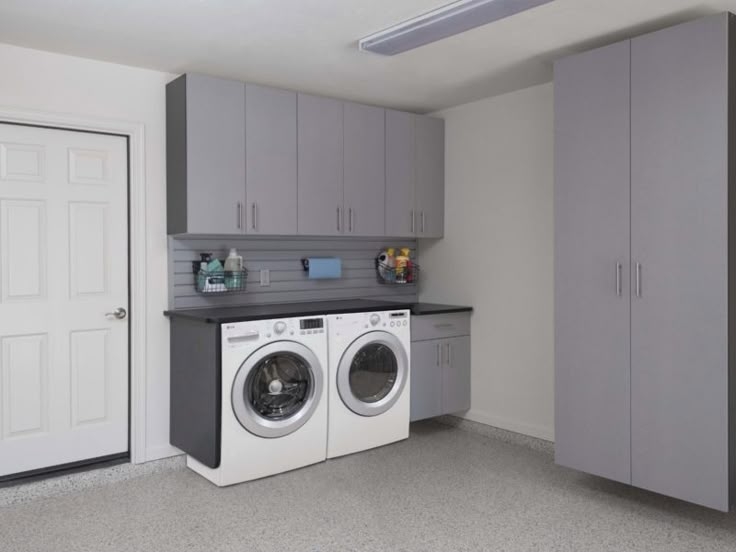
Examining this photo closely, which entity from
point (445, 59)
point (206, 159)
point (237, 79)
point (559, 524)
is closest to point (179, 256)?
point (206, 159)

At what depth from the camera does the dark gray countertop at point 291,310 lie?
3547mm

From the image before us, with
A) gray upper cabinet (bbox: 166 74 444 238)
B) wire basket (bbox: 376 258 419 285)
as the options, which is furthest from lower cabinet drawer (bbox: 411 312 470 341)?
gray upper cabinet (bbox: 166 74 444 238)

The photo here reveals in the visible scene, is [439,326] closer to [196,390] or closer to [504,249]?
[504,249]

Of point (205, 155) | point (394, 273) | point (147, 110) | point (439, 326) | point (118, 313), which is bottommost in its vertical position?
point (439, 326)

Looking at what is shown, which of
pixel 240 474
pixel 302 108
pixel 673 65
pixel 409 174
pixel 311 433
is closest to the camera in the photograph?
pixel 673 65

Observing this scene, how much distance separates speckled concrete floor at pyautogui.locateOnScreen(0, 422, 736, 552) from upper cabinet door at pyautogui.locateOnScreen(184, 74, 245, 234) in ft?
4.87

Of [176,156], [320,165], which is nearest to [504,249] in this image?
[320,165]

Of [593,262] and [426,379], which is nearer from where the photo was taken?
[593,262]

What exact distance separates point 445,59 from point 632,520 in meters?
2.55

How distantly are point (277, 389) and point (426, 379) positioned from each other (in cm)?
113

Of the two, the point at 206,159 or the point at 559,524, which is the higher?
the point at 206,159

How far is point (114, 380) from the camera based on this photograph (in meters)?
3.76

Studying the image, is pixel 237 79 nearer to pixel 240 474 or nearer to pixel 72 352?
pixel 72 352

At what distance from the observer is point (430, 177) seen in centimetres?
480
